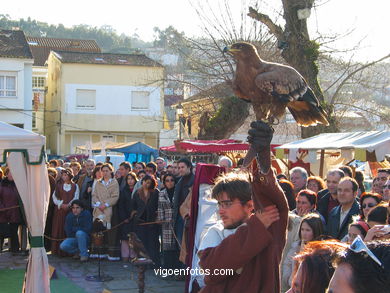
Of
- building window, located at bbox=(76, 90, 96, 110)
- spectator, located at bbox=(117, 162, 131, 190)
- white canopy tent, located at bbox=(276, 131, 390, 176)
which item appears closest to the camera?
white canopy tent, located at bbox=(276, 131, 390, 176)

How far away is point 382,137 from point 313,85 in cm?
503

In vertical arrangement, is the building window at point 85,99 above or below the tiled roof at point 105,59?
below

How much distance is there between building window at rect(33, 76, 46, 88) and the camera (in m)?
49.3

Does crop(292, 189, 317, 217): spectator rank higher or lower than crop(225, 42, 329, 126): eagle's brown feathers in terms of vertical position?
lower

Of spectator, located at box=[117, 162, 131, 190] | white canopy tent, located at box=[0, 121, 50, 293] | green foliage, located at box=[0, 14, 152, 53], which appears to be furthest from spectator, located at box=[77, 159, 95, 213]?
green foliage, located at box=[0, 14, 152, 53]

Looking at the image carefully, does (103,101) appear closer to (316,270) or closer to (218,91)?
(218,91)

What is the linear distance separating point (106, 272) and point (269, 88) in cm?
786

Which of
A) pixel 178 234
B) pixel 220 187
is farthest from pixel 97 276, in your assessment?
pixel 220 187

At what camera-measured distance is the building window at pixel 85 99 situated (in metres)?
40.3

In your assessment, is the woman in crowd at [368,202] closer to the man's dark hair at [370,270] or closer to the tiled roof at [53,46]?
the man's dark hair at [370,270]

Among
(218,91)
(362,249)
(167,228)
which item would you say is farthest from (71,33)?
(362,249)

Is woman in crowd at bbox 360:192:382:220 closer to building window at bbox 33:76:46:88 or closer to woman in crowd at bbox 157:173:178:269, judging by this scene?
woman in crowd at bbox 157:173:178:269

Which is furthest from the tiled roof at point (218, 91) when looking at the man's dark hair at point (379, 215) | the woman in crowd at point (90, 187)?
the man's dark hair at point (379, 215)

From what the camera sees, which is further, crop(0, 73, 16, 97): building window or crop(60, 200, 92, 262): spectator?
crop(0, 73, 16, 97): building window
